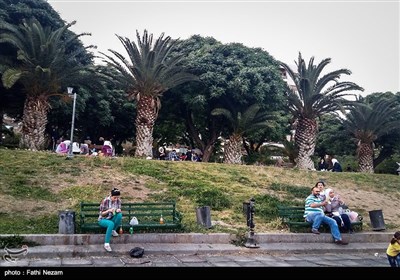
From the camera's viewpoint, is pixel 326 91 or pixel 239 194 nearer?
pixel 239 194

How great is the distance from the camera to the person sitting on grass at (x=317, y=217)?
33.0 ft

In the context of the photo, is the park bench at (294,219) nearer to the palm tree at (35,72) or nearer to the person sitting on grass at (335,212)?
the person sitting on grass at (335,212)

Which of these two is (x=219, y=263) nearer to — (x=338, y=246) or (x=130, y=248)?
(x=130, y=248)

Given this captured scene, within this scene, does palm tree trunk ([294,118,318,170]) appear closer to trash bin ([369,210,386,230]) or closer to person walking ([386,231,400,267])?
trash bin ([369,210,386,230])

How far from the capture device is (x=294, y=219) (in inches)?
→ 438

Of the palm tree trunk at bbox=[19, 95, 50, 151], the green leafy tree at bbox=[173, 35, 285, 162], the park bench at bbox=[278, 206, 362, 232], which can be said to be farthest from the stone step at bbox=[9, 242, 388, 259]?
the green leafy tree at bbox=[173, 35, 285, 162]

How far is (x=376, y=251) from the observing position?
9.88 m

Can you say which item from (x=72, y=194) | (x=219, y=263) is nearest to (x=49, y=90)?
(x=72, y=194)

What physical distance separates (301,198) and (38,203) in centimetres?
952

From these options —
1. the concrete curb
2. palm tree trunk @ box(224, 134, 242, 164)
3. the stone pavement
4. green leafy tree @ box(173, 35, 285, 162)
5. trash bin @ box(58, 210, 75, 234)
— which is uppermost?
green leafy tree @ box(173, 35, 285, 162)

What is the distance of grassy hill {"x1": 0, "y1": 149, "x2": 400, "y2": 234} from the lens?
35.2 ft

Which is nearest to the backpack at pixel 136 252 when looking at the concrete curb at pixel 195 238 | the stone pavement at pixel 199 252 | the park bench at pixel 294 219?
the stone pavement at pixel 199 252

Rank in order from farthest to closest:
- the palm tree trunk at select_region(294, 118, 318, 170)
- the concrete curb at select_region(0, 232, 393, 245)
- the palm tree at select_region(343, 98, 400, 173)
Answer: the palm tree at select_region(343, 98, 400, 173) → the palm tree trunk at select_region(294, 118, 318, 170) → the concrete curb at select_region(0, 232, 393, 245)

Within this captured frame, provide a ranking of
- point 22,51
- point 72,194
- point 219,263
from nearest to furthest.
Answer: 1. point 219,263
2. point 72,194
3. point 22,51
